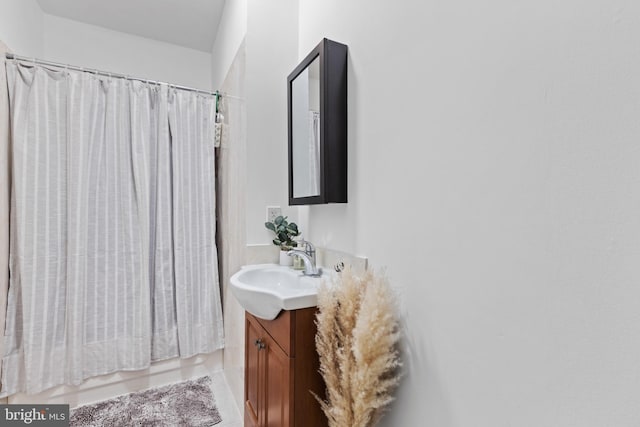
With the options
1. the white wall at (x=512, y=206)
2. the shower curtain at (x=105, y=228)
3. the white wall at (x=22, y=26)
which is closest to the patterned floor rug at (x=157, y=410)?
the shower curtain at (x=105, y=228)

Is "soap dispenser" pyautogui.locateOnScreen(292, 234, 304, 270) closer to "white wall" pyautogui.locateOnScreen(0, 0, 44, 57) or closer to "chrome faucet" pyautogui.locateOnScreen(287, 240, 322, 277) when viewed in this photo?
"chrome faucet" pyautogui.locateOnScreen(287, 240, 322, 277)

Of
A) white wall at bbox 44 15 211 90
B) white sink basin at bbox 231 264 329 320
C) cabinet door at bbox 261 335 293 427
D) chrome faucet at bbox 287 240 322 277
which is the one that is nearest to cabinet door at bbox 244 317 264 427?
cabinet door at bbox 261 335 293 427

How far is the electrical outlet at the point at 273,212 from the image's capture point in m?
1.72

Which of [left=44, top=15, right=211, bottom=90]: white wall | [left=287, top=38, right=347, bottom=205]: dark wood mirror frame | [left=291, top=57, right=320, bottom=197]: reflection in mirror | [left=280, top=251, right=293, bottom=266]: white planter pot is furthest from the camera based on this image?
[left=44, top=15, right=211, bottom=90]: white wall

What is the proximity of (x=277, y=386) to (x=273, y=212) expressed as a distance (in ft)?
3.01

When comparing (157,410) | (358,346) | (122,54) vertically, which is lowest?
(157,410)

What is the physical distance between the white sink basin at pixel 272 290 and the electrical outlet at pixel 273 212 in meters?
0.28

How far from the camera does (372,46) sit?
3.58 ft

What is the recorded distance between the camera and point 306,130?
1439 mm

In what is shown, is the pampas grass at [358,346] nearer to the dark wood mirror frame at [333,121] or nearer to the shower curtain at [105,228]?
the dark wood mirror frame at [333,121]

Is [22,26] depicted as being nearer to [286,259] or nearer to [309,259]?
[286,259]

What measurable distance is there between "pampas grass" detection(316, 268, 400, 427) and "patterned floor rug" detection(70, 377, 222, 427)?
1.22 metres

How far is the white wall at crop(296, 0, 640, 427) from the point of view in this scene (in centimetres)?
49

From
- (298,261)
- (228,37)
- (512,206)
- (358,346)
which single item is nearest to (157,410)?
(298,261)
